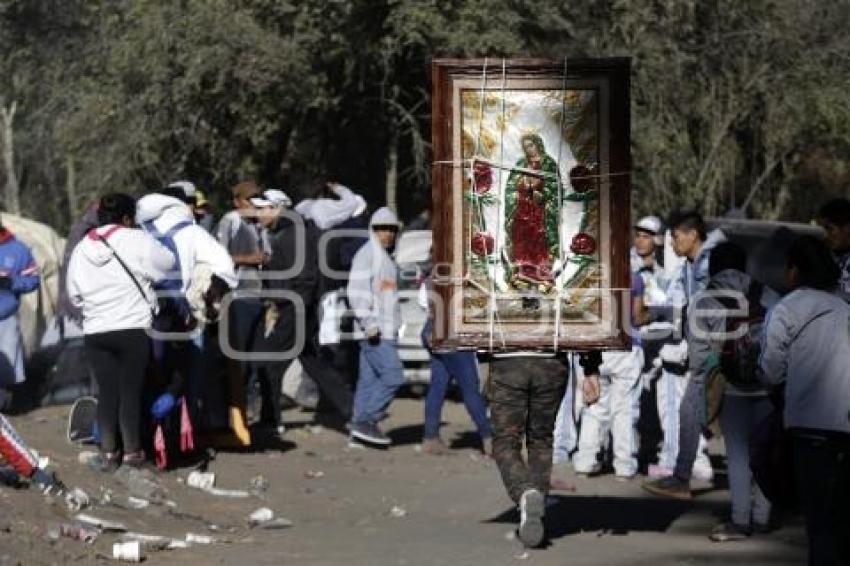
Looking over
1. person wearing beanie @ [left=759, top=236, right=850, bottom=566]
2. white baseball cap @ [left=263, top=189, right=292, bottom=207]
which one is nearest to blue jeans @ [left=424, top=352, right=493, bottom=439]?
white baseball cap @ [left=263, top=189, right=292, bottom=207]

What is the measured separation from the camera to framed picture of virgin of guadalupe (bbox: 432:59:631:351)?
10359 millimetres

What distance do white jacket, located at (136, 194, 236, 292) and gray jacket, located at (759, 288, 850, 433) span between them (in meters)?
6.10

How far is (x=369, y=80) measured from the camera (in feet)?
71.5

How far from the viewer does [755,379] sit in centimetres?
1032

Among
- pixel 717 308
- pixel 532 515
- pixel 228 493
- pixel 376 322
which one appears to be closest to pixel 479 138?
pixel 717 308

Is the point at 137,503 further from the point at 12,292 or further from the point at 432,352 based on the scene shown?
the point at 12,292

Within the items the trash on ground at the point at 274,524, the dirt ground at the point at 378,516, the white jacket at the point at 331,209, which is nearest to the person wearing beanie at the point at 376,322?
the dirt ground at the point at 378,516

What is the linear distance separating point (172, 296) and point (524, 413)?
3781 millimetres

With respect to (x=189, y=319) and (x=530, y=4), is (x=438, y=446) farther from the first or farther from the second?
(x=530, y=4)

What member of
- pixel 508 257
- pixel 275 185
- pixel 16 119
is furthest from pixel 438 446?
pixel 16 119

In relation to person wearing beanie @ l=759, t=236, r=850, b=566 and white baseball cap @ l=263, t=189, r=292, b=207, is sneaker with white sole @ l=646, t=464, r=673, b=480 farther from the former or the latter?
person wearing beanie @ l=759, t=236, r=850, b=566

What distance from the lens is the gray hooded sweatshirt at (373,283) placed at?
50.1ft

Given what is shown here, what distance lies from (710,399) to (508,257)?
2029 millimetres

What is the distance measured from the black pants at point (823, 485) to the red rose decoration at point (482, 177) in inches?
102
